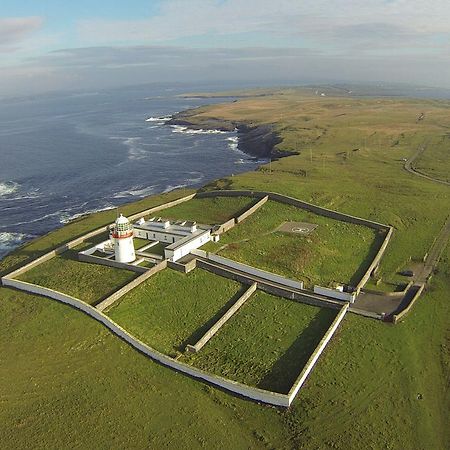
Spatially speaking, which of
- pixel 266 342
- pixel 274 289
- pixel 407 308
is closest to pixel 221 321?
pixel 266 342

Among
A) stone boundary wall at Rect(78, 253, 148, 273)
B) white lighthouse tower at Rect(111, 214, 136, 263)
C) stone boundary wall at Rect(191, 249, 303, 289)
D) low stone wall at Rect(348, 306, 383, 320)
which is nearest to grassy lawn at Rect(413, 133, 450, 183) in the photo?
low stone wall at Rect(348, 306, 383, 320)

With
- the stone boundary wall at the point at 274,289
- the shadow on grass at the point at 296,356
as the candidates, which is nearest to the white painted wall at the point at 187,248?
the stone boundary wall at the point at 274,289

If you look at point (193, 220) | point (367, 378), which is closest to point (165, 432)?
point (367, 378)

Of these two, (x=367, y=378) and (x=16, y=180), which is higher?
(x=367, y=378)

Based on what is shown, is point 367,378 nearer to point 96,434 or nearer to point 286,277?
point 286,277

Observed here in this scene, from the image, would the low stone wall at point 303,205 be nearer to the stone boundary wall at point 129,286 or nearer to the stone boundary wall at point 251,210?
Answer: the stone boundary wall at point 251,210

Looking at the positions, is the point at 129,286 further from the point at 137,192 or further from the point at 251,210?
the point at 137,192
